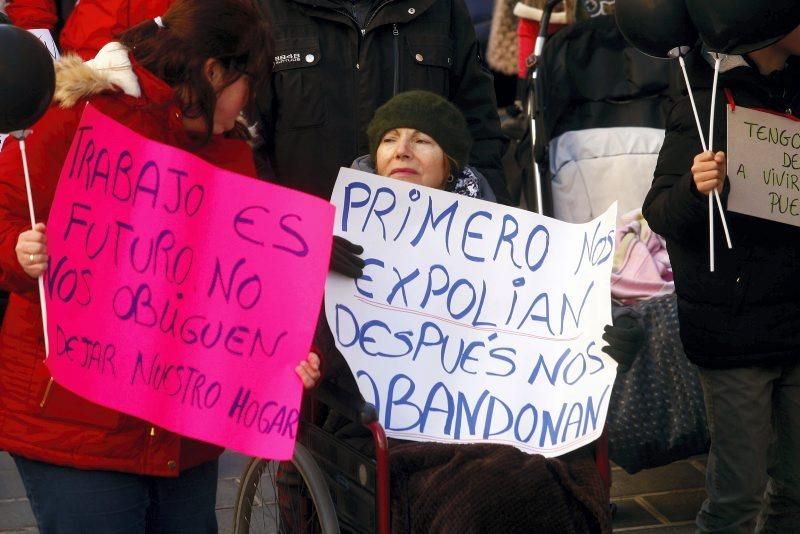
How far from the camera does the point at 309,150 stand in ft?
14.2

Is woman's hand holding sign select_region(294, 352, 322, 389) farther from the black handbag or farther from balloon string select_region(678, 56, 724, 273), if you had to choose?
the black handbag

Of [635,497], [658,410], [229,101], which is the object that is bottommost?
[635,497]

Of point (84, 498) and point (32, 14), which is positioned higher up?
point (32, 14)

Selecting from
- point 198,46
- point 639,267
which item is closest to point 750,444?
point 639,267

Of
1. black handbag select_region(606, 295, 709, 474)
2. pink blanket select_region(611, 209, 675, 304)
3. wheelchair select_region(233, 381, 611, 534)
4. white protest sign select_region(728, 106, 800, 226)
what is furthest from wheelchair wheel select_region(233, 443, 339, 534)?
pink blanket select_region(611, 209, 675, 304)

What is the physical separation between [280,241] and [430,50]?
1759 millimetres

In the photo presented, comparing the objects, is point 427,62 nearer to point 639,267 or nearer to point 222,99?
point 639,267

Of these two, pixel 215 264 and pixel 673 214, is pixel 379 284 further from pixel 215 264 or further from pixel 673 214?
pixel 673 214

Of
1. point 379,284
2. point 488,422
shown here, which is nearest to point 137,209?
point 379,284

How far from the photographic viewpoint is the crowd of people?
2701 millimetres

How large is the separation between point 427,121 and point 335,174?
0.57 metres

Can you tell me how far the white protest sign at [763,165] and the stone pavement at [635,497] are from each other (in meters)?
1.54

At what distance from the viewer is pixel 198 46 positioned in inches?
108

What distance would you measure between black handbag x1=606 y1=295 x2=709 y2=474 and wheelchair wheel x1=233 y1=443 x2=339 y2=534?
4.53ft
